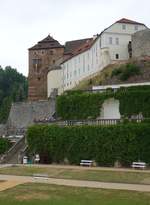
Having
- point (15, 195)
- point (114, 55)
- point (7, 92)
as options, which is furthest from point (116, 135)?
point (7, 92)

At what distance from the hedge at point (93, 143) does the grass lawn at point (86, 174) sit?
4.18m

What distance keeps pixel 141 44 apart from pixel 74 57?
53.3 ft

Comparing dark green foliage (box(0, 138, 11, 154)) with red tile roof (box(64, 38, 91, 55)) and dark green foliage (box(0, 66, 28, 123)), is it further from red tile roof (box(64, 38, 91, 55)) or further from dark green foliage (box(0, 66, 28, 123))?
dark green foliage (box(0, 66, 28, 123))

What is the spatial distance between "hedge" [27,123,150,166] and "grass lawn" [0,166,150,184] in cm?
418

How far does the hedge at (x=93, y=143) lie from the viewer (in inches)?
1398

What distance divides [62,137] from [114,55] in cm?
3877

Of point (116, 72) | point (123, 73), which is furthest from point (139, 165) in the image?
point (116, 72)

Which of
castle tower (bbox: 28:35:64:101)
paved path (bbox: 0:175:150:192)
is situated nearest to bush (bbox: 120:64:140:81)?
paved path (bbox: 0:175:150:192)

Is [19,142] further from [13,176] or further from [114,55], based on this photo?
[114,55]

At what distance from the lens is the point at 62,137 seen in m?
39.5

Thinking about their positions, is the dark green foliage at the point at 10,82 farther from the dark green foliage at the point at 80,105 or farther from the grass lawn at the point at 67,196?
the grass lawn at the point at 67,196

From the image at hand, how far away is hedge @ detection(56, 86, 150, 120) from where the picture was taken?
41259mm

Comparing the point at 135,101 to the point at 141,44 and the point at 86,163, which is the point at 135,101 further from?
the point at 141,44

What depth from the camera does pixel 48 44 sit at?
10012 cm
